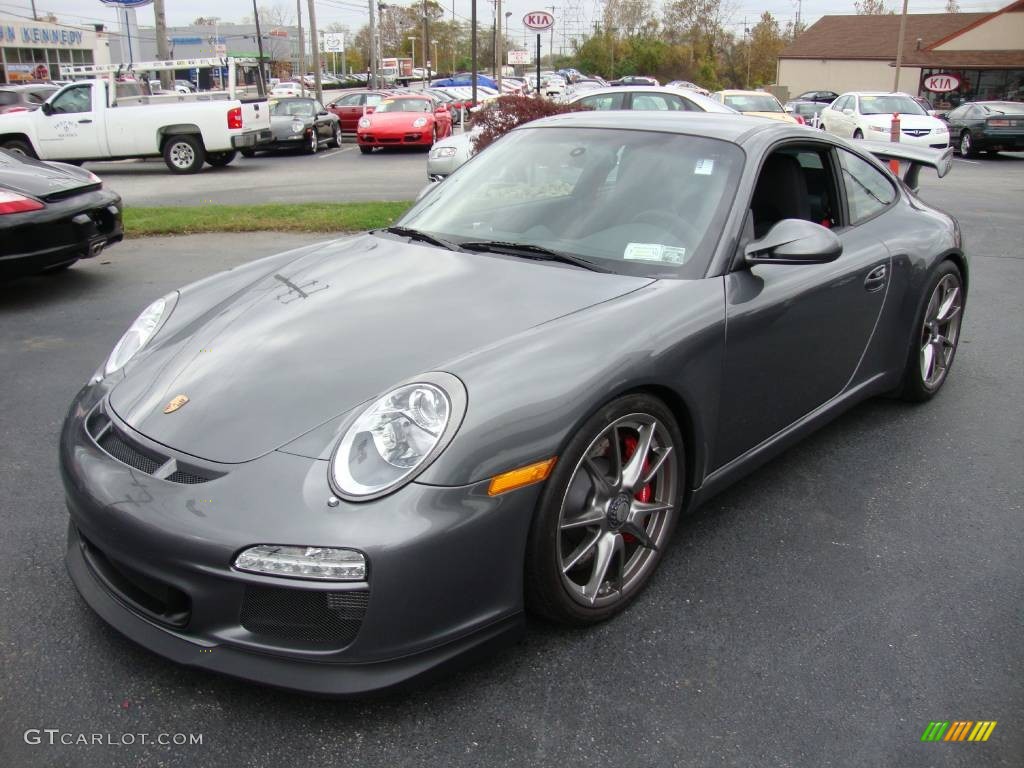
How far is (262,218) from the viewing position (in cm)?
956

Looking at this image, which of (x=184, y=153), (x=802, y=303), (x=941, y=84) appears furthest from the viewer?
(x=941, y=84)

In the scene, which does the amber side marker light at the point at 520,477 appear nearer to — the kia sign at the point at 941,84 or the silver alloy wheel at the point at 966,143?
the silver alloy wheel at the point at 966,143

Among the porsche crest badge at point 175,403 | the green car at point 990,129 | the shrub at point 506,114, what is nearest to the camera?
the porsche crest badge at point 175,403

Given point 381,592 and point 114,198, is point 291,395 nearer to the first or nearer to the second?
point 381,592

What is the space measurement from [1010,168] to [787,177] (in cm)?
1786

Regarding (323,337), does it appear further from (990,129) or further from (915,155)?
(990,129)

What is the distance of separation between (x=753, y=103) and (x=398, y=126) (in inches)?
306

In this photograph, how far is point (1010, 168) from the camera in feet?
60.5

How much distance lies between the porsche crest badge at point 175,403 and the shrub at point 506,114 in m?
9.24

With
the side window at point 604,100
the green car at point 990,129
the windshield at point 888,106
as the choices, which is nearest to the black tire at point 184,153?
the side window at point 604,100

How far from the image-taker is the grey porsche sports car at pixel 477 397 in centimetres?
210

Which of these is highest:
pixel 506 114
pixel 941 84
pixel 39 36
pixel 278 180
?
pixel 39 36

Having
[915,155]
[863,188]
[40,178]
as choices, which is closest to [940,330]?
[863,188]

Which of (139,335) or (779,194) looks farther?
(779,194)
